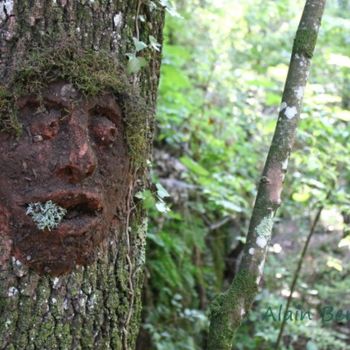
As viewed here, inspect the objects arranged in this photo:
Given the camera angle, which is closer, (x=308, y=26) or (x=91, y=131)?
(x=91, y=131)

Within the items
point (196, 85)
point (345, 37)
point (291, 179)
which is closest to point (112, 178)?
point (291, 179)

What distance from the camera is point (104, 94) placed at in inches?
66.4

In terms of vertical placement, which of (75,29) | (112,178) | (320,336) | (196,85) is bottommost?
(320,336)

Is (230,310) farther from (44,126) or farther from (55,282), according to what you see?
(44,126)

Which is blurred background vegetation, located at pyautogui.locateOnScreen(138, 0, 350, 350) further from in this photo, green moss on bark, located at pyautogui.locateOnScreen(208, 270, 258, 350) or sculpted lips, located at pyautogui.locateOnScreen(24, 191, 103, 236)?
sculpted lips, located at pyautogui.locateOnScreen(24, 191, 103, 236)

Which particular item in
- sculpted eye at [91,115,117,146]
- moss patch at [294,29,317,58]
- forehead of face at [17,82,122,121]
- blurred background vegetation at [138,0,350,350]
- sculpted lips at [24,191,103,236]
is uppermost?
moss patch at [294,29,317,58]

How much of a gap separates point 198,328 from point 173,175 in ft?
5.23

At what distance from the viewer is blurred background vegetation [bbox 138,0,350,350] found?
4.34 meters

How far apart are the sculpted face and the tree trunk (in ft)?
0.07

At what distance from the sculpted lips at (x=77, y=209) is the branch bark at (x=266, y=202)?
715 mm

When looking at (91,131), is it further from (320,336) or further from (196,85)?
(196,85)

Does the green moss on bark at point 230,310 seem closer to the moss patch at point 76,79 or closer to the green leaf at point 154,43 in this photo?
the moss patch at point 76,79

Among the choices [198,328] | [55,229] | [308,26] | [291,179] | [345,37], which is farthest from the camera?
[345,37]

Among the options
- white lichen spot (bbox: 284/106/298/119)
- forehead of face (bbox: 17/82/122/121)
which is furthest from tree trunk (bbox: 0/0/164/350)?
white lichen spot (bbox: 284/106/298/119)
